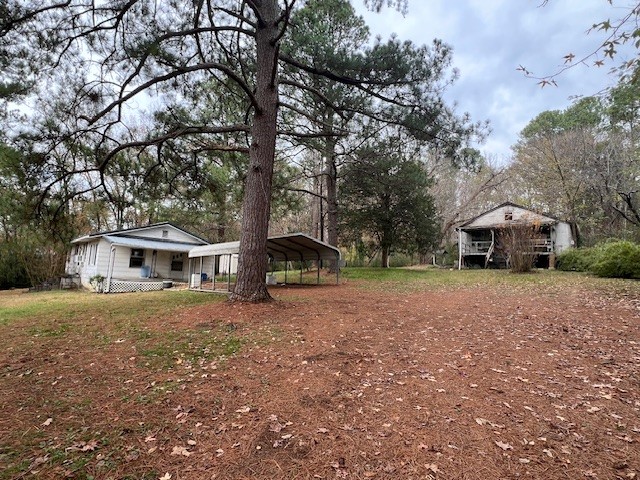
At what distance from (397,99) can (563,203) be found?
24.7m

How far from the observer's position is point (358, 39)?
515 inches

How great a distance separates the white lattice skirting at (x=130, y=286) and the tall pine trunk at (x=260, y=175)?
11164 millimetres

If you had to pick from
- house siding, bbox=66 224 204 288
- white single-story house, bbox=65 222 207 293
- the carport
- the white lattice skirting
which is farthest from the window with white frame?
the carport

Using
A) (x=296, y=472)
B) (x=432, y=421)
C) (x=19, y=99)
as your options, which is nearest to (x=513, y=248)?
(x=432, y=421)

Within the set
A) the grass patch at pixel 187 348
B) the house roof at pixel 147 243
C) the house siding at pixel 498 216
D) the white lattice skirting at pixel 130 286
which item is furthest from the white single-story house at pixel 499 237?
the grass patch at pixel 187 348

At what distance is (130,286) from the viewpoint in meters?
16.0

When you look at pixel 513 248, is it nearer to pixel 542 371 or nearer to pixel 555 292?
pixel 555 292

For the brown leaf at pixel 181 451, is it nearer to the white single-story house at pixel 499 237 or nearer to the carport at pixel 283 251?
the carport at pixel 283 251

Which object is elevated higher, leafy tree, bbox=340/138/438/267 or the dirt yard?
leafy tree, bbox=340/138/438/267

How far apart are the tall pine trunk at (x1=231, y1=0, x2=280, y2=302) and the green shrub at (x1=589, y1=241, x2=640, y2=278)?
14003 millimetres

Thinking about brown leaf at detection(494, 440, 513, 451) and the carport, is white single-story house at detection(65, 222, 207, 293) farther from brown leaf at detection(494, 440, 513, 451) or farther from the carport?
brown leaf at detection(494, 440, 513, 451)

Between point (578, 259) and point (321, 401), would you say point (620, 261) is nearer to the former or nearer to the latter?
point (578, 259)

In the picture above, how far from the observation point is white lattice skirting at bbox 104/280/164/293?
1555 centimetres

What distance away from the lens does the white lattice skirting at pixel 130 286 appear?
15547 millimetres
